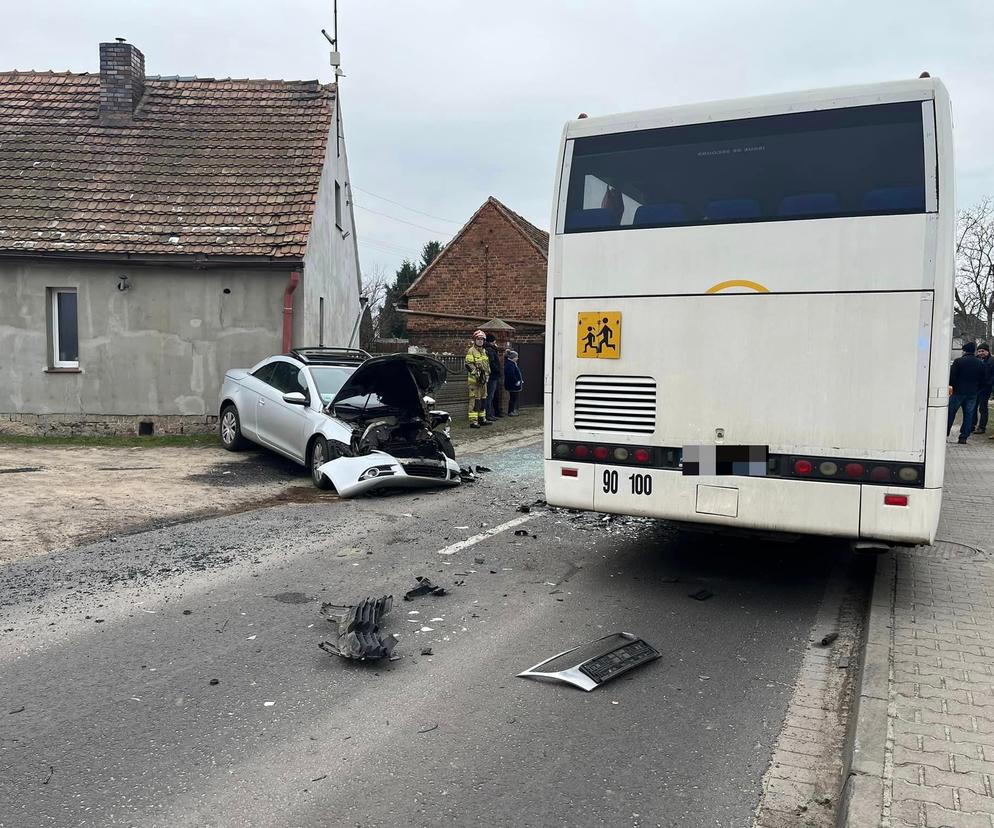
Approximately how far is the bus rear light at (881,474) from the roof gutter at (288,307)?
11816mm

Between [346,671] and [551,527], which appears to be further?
[551,527]

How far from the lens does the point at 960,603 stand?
233 inches

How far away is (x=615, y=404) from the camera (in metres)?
6.36

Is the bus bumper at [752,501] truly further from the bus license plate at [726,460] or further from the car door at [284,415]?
the car door at [284,415]

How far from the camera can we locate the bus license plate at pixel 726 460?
584 centimetres

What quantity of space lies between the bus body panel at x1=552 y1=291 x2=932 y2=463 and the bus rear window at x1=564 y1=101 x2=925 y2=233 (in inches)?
23.5

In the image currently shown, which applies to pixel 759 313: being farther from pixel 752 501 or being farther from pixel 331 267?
pixel 331 267

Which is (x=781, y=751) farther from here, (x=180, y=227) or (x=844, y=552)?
(x=180, y=227)

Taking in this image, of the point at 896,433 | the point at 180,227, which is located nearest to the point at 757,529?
the point at 896,433

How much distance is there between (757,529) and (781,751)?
2218 millimetres

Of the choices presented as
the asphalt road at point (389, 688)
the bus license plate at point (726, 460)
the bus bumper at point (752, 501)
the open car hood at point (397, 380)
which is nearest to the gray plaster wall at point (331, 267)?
the open car hood at point (397, 380)

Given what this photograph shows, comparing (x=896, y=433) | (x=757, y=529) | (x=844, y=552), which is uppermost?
(x=896, y=433)

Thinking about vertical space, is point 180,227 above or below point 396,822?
above

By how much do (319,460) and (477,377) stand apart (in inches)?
272
